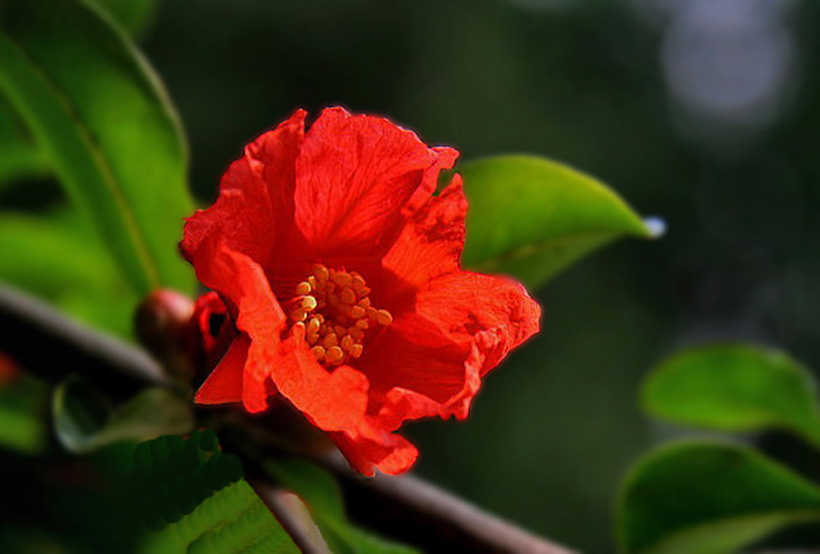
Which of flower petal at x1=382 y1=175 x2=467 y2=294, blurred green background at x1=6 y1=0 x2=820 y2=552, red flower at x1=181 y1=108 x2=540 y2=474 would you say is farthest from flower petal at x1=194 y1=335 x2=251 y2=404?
blurred green background at x1=6 y1=0 x2=820 y2=552

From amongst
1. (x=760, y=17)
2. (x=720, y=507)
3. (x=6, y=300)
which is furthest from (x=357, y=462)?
(x=760, y=17)

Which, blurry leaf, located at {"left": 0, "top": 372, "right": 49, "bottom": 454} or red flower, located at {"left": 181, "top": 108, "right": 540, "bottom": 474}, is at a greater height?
red flower, located at {"left": 181, "top": 108, "right": 540, "bottom": 474}

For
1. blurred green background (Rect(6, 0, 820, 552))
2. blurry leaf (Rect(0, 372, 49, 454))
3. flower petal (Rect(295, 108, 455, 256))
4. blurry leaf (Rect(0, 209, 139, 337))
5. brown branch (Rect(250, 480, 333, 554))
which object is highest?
flower petal (Rect(295, 108, 455, 256))

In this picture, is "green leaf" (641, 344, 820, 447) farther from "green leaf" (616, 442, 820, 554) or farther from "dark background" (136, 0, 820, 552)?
"dark background" (136, 0, 820, 552)

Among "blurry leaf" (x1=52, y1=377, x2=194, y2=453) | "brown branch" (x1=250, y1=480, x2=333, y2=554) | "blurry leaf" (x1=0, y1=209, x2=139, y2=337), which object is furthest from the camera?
"blurry leaf" (x1=0, y1=209, x2=139, y2=337)

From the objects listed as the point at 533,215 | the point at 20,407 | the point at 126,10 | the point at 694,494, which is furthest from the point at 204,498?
the point at 20,407

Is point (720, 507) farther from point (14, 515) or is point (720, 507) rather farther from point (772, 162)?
point (772, 162)

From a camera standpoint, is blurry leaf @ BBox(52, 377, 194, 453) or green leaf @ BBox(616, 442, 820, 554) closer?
blurry leaf @ BBox(52, 377, 194, 453)

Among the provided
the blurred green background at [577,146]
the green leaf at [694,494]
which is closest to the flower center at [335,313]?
→ the green leaf at [694,494]
